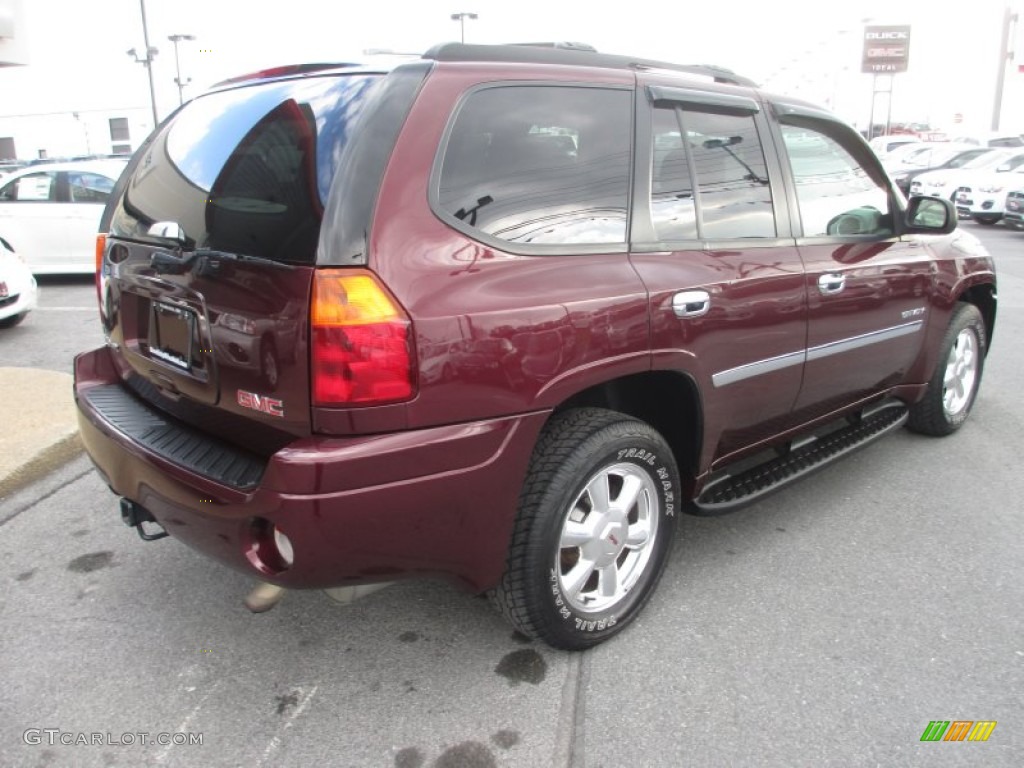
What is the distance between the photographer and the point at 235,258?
87.0 inches

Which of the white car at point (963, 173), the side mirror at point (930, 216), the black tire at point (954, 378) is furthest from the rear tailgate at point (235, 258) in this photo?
the white car at point (963, 173)

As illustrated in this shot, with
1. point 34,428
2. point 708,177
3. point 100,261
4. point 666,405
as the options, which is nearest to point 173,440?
point 100,261

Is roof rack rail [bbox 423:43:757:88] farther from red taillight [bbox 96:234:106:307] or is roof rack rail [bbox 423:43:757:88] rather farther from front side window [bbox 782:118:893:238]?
red taillight [bbox 96:234:106:307]

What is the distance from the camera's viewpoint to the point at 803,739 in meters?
2.26

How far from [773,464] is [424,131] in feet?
7.03

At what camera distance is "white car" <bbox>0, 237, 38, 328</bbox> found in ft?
23.8

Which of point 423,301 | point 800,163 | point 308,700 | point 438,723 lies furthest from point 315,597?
point 800,163

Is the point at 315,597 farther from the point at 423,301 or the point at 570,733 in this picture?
the point at 423,301

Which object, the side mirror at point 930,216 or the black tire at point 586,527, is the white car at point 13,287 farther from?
the side mirror at point 930,216

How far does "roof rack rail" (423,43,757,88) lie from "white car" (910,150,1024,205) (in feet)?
55.8

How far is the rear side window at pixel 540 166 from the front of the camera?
2.26 metres

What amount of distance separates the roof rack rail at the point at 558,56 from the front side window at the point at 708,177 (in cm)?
21

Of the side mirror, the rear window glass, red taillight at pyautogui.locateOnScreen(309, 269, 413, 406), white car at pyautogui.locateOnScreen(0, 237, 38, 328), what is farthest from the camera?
white car at pyautogui.locateOnScreen(0, 237, 38, 328)

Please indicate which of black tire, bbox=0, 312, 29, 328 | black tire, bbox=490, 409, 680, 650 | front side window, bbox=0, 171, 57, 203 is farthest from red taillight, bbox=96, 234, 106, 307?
front side window, bbox=0, 171, 57, 203
